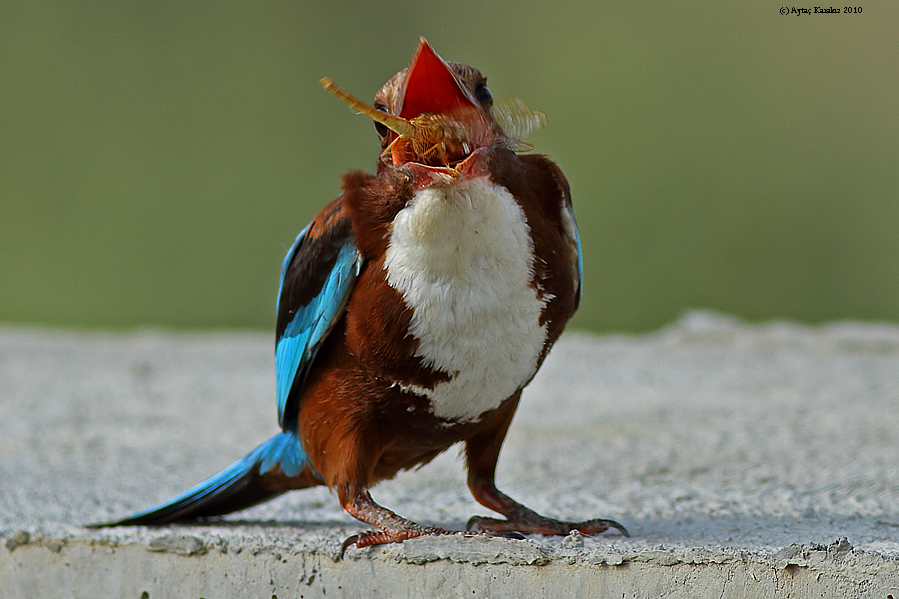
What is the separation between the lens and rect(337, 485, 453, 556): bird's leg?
2.19 meters

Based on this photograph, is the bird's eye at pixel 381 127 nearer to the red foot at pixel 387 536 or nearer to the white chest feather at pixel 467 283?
the white chest feather at pixel 467 283

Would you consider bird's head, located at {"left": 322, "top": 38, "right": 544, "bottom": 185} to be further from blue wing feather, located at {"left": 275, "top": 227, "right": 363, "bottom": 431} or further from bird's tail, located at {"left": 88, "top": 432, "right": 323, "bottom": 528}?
bird's tail, located at {"left": 88, "top": 432, "right": 323, "bottom": 528}

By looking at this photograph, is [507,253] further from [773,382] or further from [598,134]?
[598,134]

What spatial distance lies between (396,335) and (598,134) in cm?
812

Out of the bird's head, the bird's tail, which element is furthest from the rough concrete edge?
the bird's head

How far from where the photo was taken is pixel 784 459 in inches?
126

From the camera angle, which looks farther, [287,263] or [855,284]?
[855,284]

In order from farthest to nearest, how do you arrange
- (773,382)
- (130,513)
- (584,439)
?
1. (773,382)
2. (584,439)
3. (130,513)

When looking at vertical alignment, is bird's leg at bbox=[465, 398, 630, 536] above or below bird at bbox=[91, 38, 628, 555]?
below

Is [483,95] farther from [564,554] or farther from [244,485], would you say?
[244,485]

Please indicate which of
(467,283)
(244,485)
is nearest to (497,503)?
(244,485)

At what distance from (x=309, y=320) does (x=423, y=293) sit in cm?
36

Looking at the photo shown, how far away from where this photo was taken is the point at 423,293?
2025mm

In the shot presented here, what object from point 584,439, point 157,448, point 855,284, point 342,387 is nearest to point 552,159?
point 342,387
